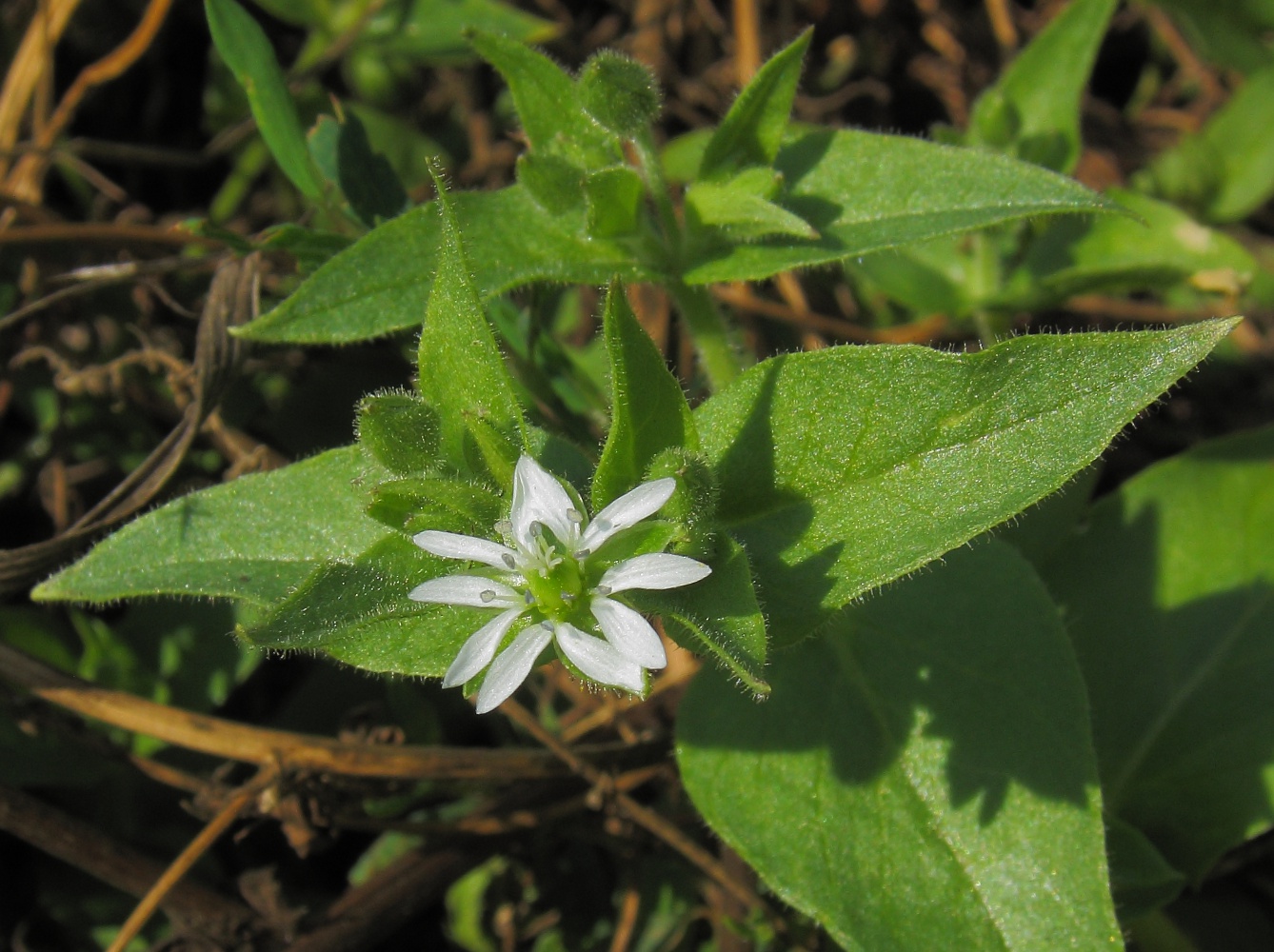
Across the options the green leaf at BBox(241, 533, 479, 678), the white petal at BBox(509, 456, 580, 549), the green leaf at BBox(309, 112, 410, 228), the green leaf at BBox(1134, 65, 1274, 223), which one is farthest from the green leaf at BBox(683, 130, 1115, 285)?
the green leaf at BBox(1134, 65, 1274, 223)

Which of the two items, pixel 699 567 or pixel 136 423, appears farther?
pixel 136 423

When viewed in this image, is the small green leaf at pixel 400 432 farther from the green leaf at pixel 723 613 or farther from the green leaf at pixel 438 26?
the green leaf at pixel 438 26

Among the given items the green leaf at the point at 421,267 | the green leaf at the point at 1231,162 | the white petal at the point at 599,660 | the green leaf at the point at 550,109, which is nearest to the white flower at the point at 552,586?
the white petal at the point at 599,660

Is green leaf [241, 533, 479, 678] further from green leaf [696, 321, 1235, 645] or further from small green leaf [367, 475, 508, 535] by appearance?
green leaf [696, 321, 1235, 645]

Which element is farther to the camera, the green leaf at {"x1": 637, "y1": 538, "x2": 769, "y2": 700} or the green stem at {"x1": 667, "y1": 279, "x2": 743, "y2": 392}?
the green stem at {"x1": 667, "y1": 279, "x2": 743, "y2": 392}

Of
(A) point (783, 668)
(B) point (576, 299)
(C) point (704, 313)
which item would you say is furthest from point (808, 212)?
(B) point (576, 299)

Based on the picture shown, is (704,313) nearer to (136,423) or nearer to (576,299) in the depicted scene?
(576,299)
